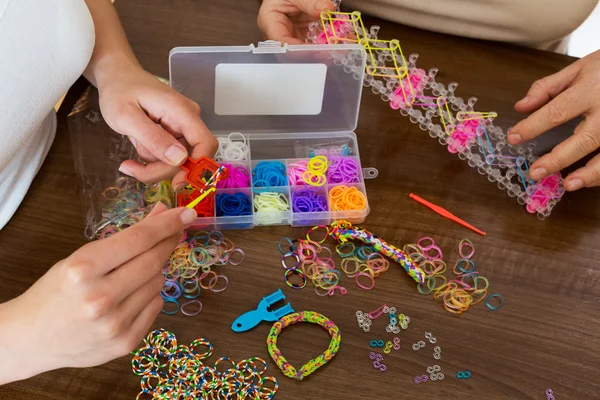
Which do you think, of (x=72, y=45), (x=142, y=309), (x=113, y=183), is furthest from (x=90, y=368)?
(x=72, y=45)

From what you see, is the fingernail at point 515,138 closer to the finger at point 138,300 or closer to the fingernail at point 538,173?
the fingernail at point 538,173

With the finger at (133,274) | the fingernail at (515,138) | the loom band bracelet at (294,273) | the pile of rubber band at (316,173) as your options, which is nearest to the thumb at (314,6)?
the pile of rubber band at (316,173)

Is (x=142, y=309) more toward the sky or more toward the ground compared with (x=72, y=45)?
more toward the ground

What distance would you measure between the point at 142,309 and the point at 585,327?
679 millimetres

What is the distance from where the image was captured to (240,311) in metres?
0.87

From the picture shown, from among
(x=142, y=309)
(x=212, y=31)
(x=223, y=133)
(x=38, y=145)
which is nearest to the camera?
(x=142, y=309)

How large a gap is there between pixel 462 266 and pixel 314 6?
1.87ft

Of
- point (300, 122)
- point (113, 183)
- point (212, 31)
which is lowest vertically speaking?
point (113, 183)

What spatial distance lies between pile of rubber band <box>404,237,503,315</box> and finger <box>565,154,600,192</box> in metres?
0.22

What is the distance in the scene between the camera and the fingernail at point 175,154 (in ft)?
2.76

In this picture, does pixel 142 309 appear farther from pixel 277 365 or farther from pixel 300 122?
pixel 300 122

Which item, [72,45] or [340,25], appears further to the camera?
[340,25]

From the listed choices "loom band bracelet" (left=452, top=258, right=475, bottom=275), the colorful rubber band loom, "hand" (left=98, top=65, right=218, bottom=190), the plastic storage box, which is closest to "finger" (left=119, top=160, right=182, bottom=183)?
"hand" (left=98, top=65, right=218, bottom=190)

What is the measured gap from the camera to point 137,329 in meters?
0.70
